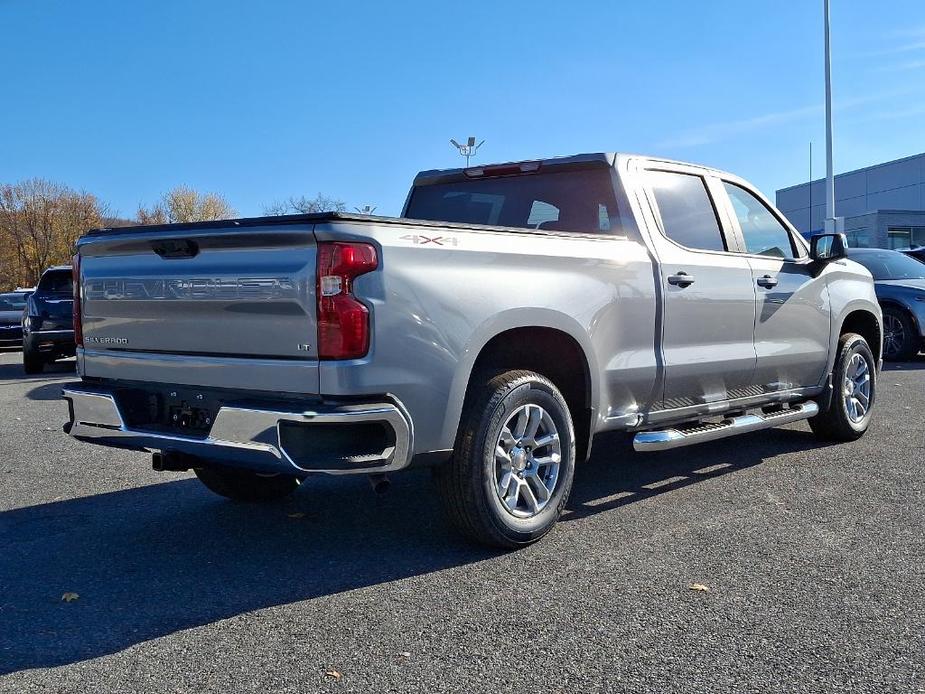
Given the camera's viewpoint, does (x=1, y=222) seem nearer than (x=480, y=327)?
No

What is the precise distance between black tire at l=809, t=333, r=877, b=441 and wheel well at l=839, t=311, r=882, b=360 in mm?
164

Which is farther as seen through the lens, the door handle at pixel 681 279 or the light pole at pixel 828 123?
the light pole at pixel 828 123

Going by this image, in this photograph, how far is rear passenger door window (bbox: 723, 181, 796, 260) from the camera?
6.05 metres

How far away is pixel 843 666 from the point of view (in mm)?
3012

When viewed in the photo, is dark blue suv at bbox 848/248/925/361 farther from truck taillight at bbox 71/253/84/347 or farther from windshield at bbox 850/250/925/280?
truck taillight at bbox 71/253/84/347

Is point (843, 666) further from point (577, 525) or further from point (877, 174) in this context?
point (877, 174)

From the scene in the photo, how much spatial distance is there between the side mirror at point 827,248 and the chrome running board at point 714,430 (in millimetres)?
1013

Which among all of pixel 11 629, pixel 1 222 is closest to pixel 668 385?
pixel 11 629

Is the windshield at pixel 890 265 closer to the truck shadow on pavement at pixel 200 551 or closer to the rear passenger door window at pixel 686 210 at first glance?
the truck shadow on pavement at pixel 200 551

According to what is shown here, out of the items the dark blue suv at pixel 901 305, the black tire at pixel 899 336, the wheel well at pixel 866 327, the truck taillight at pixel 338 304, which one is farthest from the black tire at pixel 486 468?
the black tire at pixel 899 336

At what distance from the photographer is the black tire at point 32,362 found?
14.3 metres

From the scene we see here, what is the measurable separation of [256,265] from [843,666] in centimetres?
258

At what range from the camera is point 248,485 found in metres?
5.23

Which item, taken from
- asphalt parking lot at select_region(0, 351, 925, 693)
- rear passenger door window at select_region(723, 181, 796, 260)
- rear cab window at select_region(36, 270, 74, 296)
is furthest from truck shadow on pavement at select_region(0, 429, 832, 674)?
rear cab window at select_region(36, 270, 74, 296)
